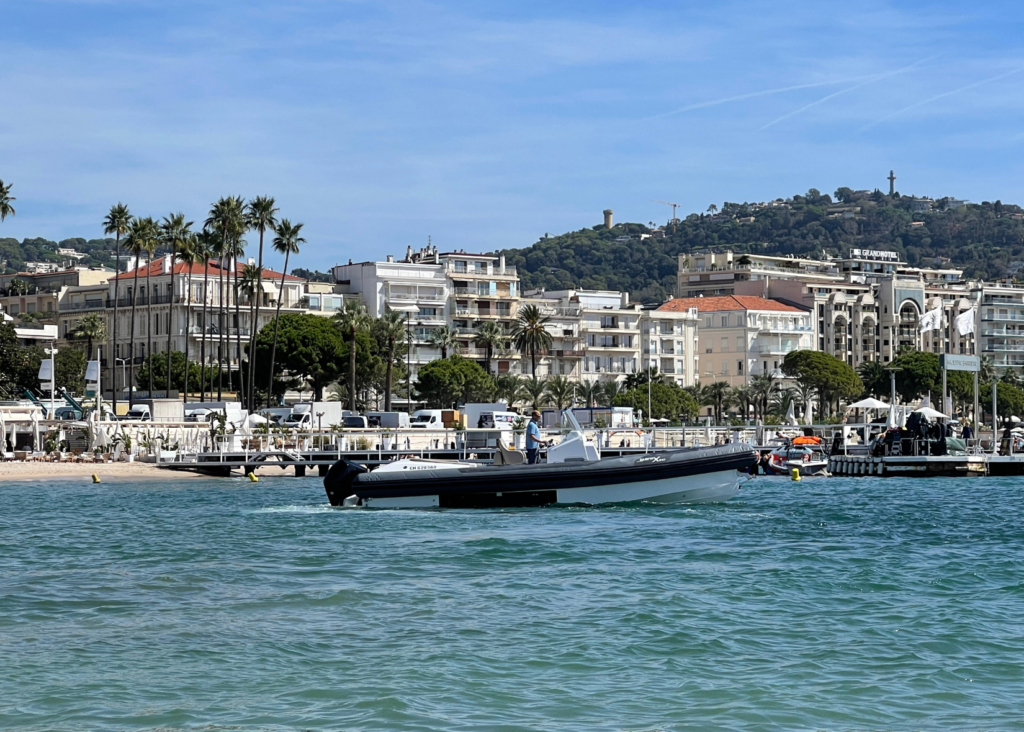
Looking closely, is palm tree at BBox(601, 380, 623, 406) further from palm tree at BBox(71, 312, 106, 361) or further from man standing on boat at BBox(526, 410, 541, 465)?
man standing on boat at BBox(526, 410, 541, 465)

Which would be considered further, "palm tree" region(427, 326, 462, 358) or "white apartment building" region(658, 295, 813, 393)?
"white apartment building" region(658, 295, 813, 393)

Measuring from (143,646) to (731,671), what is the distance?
721 cm

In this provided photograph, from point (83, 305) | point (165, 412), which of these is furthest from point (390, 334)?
point (83, 305)

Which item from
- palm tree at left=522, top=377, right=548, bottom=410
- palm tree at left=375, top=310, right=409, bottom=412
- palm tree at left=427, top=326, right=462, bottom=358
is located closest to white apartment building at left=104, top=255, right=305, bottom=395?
palm tree at left=375, top=310, right=409, bottom=412

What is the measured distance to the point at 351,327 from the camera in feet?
356

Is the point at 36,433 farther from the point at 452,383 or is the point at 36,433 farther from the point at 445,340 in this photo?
the point at 445,340

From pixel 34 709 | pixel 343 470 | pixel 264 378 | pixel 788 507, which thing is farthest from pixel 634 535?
pixel 264 378

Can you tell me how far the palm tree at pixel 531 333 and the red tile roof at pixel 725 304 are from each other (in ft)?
98.9

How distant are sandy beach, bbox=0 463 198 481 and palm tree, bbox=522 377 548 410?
5483 centimetres

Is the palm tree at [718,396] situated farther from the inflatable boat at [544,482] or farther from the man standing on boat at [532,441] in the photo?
the man standing on boat at [532,441]

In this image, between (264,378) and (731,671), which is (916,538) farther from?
(264,378)

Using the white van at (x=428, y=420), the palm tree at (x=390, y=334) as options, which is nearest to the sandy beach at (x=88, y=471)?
the white van at (x=428, y=420)

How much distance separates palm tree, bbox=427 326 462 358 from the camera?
126562mm

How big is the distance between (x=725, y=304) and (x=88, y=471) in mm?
101293
